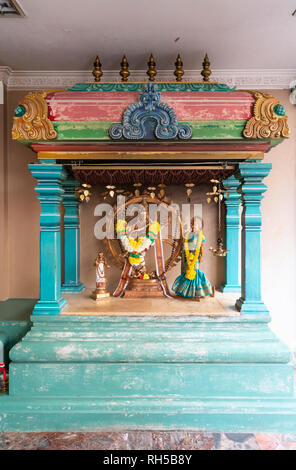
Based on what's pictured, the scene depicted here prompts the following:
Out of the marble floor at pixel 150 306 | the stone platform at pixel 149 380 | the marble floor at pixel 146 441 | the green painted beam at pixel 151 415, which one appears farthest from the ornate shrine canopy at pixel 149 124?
the marble floor at pixel 146 441

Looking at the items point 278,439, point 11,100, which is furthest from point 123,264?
point 11,100

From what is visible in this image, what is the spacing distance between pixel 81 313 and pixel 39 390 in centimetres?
82

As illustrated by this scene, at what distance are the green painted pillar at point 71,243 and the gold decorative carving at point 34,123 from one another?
127 cm

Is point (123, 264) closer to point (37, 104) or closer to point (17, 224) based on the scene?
point (17, 224)

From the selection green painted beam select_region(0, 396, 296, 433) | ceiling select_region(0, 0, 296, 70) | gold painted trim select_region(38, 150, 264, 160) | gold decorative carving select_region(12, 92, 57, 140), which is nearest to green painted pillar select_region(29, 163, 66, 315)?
gold painted trim select_region(38, 150, 264, 160)

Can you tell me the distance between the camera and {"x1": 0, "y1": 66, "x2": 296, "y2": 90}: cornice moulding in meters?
4.70

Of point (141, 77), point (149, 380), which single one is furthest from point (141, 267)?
point (141, 77)

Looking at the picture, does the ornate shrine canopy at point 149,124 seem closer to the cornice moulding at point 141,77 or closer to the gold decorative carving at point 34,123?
the gold decorative carving at point 34,123

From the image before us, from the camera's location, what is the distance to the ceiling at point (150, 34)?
339 cm

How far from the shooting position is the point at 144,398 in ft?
10.5

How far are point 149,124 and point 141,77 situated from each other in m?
1.73

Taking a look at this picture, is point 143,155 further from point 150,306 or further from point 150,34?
point 150,306

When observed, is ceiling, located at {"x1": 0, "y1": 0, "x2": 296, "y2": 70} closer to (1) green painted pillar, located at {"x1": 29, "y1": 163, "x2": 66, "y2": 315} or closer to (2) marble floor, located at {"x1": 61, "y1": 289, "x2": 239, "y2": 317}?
(1) green painted pillar, located at {"x1": 29, "y1": 163, "x2": 66, "y2": 315}

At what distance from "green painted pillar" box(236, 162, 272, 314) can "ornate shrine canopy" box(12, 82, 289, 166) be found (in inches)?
7.0
